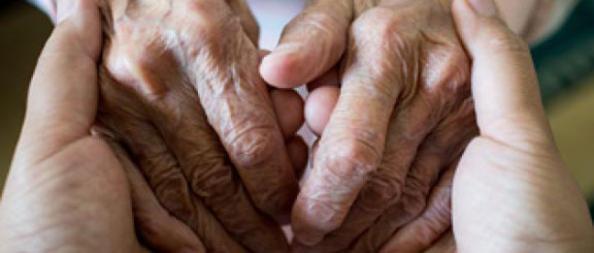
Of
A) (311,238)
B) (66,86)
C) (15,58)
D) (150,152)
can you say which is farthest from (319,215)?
(15,58)

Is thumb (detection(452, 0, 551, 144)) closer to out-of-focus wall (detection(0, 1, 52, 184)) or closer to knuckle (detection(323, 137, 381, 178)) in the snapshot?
knuckle (detection(323, 137, 381, 178))

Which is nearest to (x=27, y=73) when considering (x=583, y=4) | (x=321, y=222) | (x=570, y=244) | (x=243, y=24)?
(x=243, y=24)

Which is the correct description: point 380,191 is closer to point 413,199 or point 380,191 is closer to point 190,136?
point 413,199

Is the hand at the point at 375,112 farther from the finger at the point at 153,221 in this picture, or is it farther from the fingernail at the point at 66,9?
the fingernail at the point at 66,9

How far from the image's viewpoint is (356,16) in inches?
42.9

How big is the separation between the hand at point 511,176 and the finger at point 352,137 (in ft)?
0.41

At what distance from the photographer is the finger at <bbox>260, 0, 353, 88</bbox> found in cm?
93

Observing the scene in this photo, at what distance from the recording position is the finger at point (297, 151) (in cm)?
104

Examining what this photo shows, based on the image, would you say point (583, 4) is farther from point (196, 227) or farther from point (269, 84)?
point (196, 227)

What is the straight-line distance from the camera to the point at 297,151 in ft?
3.40

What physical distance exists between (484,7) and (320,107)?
0.31 metres

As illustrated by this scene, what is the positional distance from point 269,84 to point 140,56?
0.19 metres

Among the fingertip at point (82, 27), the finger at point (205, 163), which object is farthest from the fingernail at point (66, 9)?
the finger at point (205, 163)

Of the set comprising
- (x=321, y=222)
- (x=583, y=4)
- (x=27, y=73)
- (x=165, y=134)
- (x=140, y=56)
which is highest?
(x=140, y=56)
